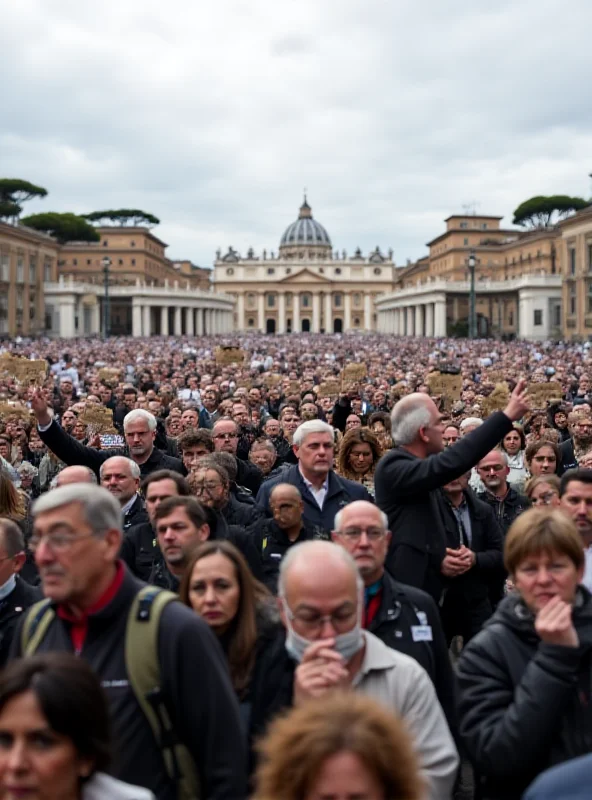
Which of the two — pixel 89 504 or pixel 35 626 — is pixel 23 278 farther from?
pixel 89 504

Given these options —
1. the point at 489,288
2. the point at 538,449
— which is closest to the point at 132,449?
the point at 538,449

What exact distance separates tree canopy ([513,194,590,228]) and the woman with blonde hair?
112 meters

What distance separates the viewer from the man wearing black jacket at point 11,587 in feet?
14.8

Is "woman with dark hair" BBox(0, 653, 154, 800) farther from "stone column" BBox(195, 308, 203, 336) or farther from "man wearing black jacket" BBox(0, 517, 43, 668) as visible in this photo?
"stone column" BBox(195, 308, 203, 336)

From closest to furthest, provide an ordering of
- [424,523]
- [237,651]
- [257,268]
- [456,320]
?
[237,651]
[424,523]
[456,320]
[257,268]

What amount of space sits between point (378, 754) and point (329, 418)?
40.2ft

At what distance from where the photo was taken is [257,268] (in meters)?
148

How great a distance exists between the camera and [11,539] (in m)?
4.73

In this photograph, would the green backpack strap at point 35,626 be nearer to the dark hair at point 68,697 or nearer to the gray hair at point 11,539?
the dark hair at point 68,697

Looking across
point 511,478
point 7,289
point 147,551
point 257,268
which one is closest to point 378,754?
point 147,551

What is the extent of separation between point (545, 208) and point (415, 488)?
4462 inches

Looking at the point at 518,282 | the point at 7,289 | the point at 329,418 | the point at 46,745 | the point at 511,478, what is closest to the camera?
the point at 46,745

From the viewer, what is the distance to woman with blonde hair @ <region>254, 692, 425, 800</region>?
218 centimetres

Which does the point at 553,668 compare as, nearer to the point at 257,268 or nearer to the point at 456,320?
the point at 456,320
